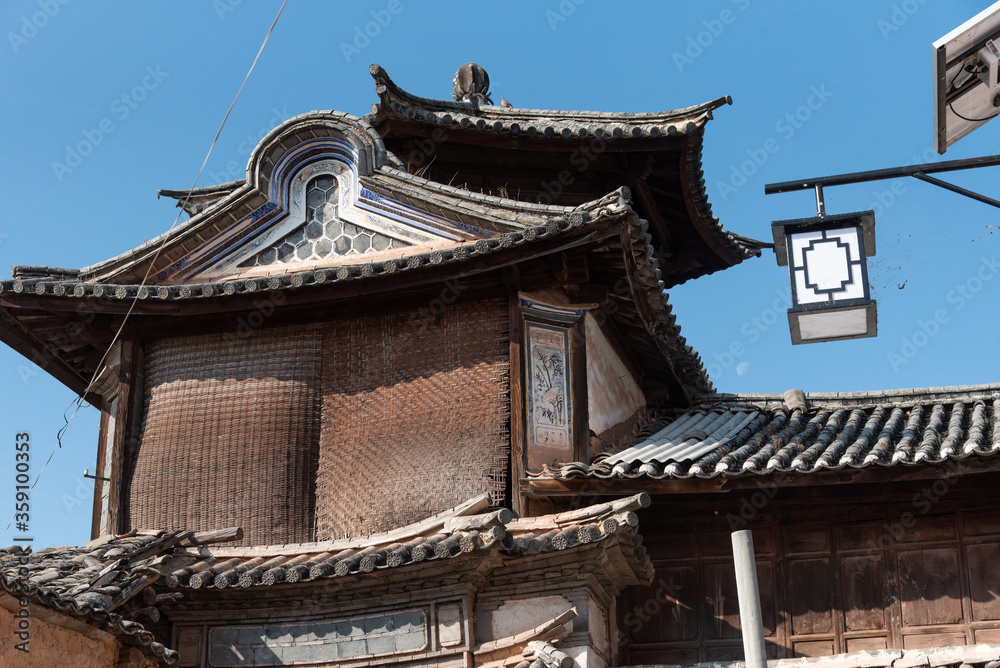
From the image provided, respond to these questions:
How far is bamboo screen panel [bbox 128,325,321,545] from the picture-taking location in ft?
42.4

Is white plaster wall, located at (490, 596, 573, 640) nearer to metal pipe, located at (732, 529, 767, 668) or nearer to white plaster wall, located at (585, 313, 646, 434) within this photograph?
white plaster wall, located at (585, 313, 646, 434)

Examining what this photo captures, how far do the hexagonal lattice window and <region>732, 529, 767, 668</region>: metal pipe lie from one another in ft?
26.9

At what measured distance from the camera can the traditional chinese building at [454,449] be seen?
11250 millimetres

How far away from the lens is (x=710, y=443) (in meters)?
12.7

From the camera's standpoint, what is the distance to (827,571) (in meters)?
12.1

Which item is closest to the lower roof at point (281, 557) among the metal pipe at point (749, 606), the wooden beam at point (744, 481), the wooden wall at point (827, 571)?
the wooden beam at point (744, 481)

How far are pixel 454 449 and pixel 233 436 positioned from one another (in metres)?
2.60

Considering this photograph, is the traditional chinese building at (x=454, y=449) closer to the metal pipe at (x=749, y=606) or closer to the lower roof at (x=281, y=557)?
the lower roof at (x=281, y=557)

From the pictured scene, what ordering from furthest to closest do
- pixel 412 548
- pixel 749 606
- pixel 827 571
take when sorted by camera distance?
1. pixel 827 571
2. pixel 412 548
3. pixel 749 606

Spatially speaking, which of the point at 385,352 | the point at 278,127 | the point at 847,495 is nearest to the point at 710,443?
the point at 847,495

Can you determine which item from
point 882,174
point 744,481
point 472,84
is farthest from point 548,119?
point 882,174

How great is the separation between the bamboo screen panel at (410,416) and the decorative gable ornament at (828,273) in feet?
14.5

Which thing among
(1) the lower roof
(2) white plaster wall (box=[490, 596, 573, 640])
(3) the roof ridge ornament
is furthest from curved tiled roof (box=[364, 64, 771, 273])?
(2) white plaster wall (box=[490, 596, 573, 640])

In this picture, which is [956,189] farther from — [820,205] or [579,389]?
[579,389]
